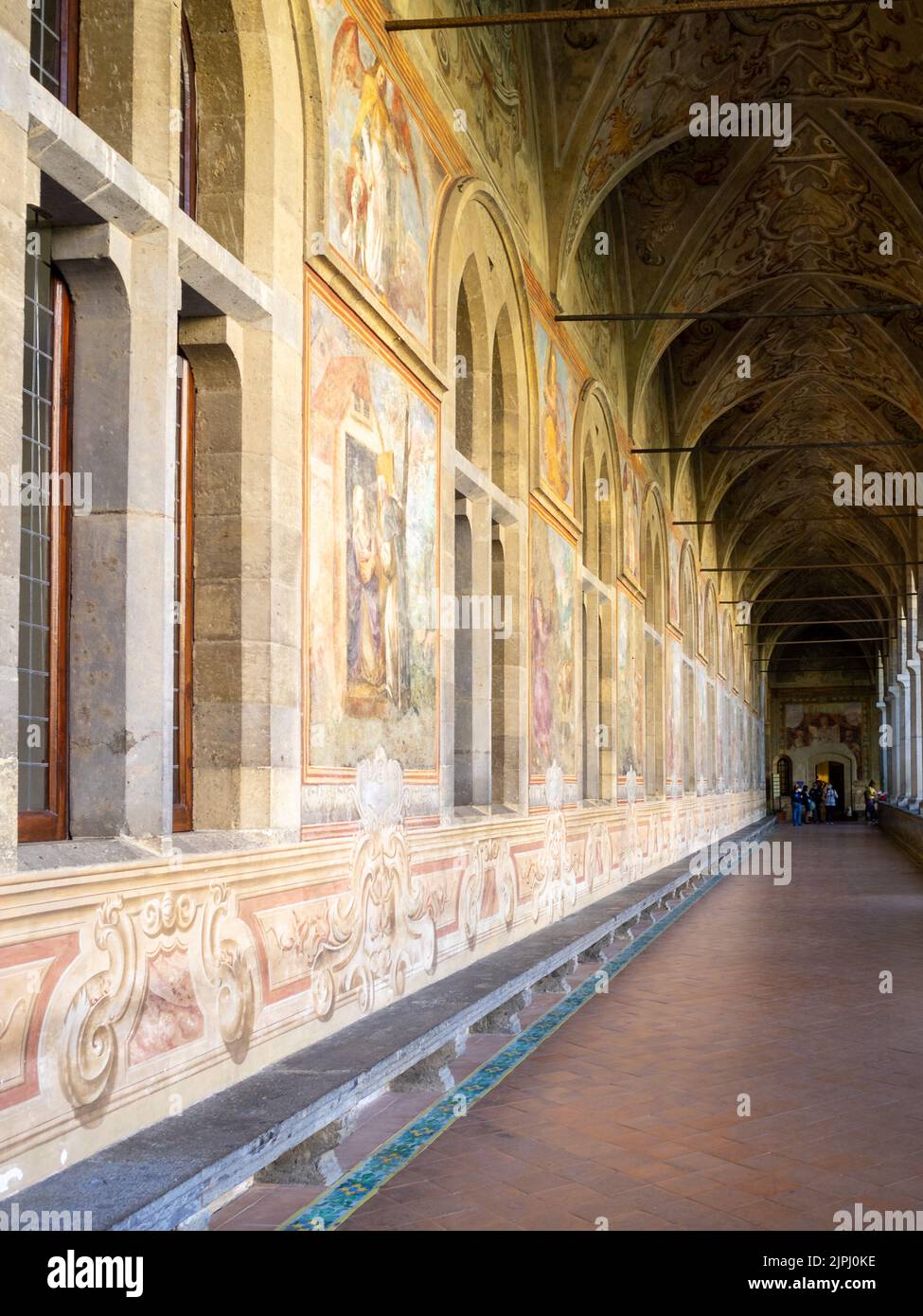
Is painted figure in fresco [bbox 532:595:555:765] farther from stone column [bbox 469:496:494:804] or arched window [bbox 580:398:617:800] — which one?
arched window [bbox 580:398:617:800]

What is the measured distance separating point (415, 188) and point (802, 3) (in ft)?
8.39

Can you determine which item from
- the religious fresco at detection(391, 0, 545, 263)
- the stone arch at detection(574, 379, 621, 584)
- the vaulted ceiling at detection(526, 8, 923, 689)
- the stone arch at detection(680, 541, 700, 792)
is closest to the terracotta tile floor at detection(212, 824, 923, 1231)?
the religious fresco at detection(391, 0, 545, 263)

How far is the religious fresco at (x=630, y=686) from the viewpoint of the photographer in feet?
55.7

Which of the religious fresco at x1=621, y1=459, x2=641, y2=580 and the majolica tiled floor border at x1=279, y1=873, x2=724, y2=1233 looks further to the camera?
the religious fresco at x1=621, y1=459, x2=641, y2=580

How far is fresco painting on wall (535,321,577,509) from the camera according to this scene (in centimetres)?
1215

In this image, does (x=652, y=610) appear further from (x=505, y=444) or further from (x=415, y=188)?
(x=415, y=188)

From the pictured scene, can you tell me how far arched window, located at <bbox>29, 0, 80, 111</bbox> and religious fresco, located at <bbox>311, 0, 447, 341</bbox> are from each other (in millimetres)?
1727

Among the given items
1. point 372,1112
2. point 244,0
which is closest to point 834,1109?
point 372,1112

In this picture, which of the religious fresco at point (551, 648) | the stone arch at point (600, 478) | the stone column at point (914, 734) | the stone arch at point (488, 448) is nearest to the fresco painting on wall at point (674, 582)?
the stone arch at point (600, 478)

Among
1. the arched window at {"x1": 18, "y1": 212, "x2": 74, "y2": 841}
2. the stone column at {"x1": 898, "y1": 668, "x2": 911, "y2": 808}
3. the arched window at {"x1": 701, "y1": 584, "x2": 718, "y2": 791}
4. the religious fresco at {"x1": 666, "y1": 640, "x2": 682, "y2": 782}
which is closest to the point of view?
the arched window at {"x1": 18, "y1": 212, "x2": 74, "y2": 841}

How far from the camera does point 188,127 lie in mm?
5656

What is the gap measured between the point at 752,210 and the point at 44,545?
15.0 metres

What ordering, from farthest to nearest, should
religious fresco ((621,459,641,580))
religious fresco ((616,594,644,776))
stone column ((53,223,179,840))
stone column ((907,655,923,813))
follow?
stone column ((907,655,923,813)) → religious fresco ((621,459,641,580)) → religious fresco ((616,594,644,776)) → stone column ((53,223,179,840))

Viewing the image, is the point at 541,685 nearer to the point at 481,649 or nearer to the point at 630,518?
the point at 481,649
